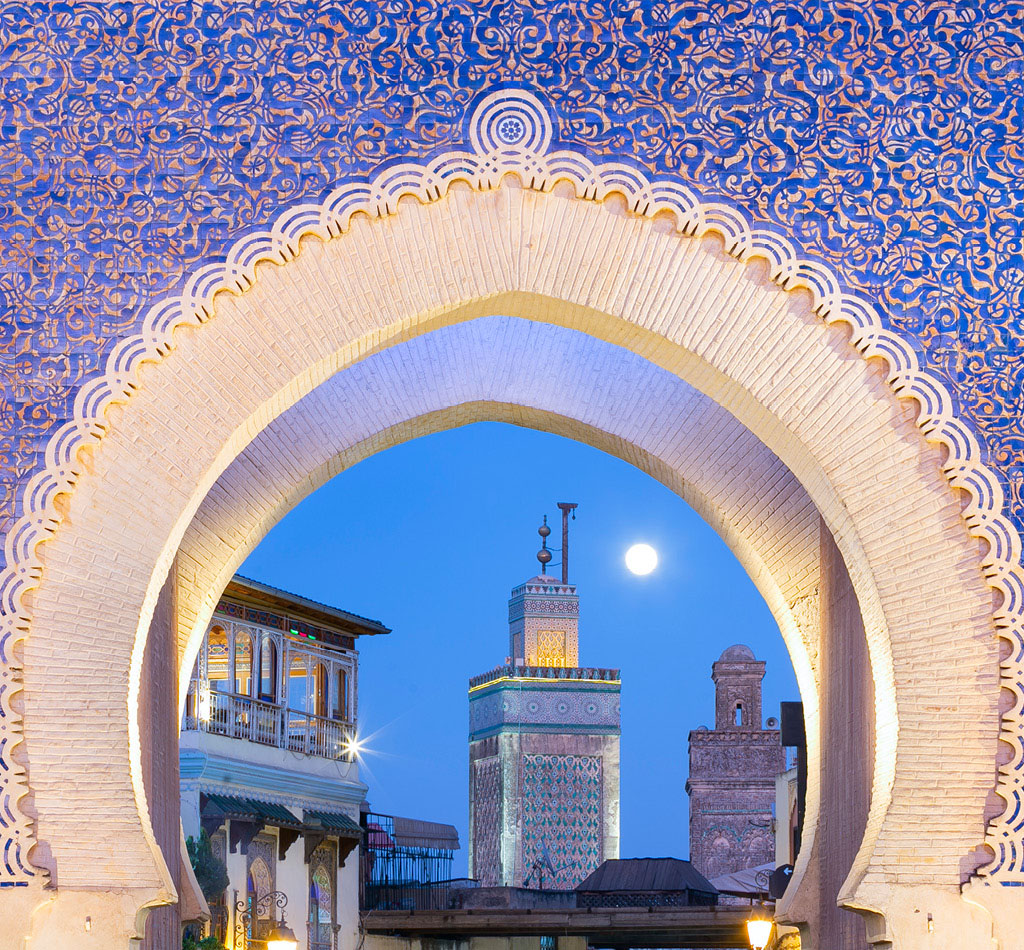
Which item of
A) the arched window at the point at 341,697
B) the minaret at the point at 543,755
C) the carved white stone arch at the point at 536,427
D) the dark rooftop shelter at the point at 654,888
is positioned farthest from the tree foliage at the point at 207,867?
the minaret at the point at 543,755

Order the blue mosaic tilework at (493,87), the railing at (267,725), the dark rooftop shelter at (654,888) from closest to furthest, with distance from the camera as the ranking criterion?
the blue mosaic tilework at (493,87), the railing at (267,725), the dark rooftop shelter at (654,888)

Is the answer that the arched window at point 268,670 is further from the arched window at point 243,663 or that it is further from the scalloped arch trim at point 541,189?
the scalloped arch trim at point 541,189

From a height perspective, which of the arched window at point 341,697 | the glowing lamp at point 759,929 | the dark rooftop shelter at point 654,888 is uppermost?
the arched window at point 341,697

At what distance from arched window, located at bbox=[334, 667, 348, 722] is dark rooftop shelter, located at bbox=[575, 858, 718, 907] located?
273cm

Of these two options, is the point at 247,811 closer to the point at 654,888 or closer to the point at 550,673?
the point at 654,888

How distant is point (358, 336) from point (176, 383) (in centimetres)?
48

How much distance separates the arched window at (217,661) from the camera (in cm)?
1246

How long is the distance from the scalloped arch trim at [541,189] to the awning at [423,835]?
12543mm

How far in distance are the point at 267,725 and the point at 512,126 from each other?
9.18m

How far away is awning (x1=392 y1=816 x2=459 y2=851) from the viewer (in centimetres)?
1678

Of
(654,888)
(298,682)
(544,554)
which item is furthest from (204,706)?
(544,554)

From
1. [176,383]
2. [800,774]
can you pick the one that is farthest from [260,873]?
[176,383]

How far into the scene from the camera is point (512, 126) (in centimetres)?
432

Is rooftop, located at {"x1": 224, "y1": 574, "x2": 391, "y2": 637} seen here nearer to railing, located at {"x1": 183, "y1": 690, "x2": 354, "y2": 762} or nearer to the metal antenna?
railing, located at {"x1": 183, "y1": 690, "x2": 354, "y2": 762}
